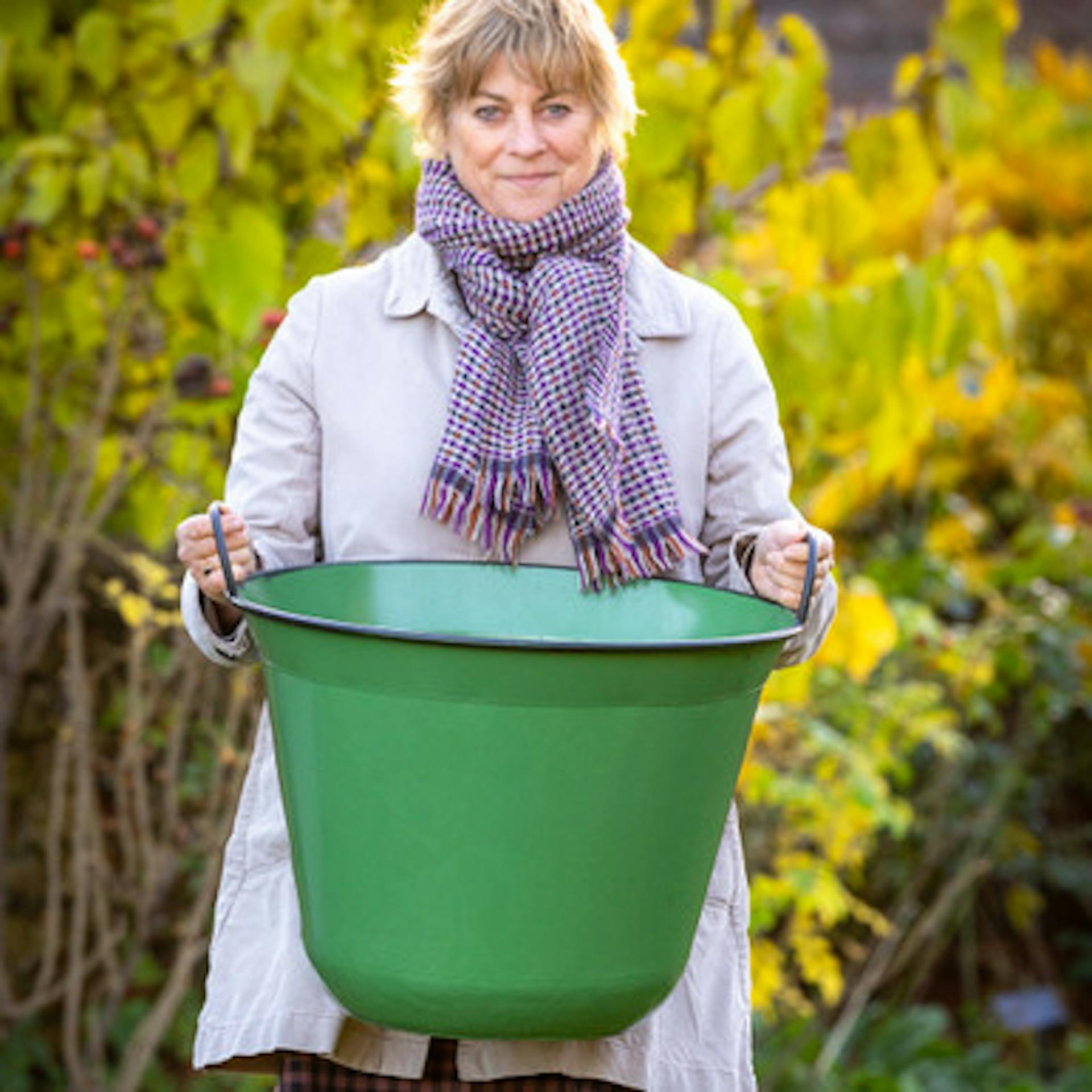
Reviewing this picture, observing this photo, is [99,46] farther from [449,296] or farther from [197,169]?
[449,296]

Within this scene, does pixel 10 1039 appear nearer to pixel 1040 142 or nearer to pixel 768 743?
pixel 768 743

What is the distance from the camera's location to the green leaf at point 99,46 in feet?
9.31

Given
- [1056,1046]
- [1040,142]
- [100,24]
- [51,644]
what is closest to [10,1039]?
[51,644]

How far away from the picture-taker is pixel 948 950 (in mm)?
4492

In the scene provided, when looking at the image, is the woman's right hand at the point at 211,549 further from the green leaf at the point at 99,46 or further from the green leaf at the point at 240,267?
the green leaf at the point at 99,46

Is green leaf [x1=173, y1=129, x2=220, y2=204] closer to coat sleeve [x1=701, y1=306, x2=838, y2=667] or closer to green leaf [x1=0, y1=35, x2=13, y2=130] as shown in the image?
green leaf [x1=0, y1=35, x2=13, y2=130]

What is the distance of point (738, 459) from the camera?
74.4 inches

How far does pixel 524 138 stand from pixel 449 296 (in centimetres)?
17

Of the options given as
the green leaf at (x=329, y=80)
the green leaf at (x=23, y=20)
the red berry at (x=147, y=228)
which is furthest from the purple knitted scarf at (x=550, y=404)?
the green leaf at (x=23, y=20)

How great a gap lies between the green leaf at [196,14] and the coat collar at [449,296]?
2.89ft

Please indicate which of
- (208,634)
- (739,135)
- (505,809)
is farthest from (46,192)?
(505,809)

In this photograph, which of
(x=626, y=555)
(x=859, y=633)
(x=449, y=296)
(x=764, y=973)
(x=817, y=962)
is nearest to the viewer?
(x=626, y=555)

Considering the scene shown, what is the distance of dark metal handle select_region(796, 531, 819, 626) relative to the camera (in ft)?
5.27

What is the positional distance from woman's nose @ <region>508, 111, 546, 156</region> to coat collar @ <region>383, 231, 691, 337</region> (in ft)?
0.48
